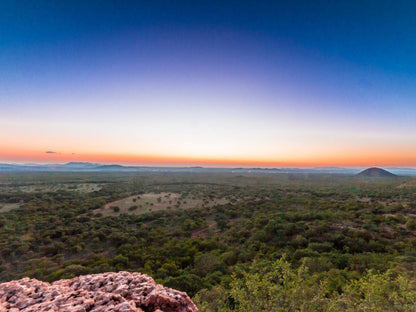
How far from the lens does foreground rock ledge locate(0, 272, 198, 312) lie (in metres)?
3.84

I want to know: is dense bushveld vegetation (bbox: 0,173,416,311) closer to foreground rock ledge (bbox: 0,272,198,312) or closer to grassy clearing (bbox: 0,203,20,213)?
foreground rock ledge (bbox: 0,272,198,312)

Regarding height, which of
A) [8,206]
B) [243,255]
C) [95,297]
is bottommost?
[8,206]

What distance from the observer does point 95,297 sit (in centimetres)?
415

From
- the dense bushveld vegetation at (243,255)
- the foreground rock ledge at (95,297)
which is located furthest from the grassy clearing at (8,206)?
the foreground rock ledge at (95,297)

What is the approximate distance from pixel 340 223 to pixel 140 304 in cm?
2642

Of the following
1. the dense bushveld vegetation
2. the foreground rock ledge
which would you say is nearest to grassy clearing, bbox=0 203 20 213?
the dense bushveld vegetation

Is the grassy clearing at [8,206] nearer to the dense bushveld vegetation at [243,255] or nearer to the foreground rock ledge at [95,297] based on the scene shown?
the dense bushveld vegetation at [243,255]

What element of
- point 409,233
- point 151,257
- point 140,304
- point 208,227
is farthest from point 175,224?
point 409,233

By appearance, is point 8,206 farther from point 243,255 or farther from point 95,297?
point 95,297

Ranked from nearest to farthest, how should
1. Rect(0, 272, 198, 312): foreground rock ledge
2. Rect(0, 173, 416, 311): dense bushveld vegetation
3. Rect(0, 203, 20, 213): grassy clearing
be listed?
1. Rect(0, 272, 198, 312): foreground rock ledge
2. Rect(0, 173, 416, 311): dense bushveld vegetation
3. Rect(0, 203, 20, 213): grassy clearing

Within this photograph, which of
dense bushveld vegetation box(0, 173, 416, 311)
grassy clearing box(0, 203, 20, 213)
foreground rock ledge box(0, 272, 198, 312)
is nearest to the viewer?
foreground rock ledge box(0, 272, 198, 312)

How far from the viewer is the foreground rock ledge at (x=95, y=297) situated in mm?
3842

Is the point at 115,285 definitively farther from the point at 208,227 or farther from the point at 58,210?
the point at 58,210

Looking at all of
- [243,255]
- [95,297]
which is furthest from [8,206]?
[95,297]
